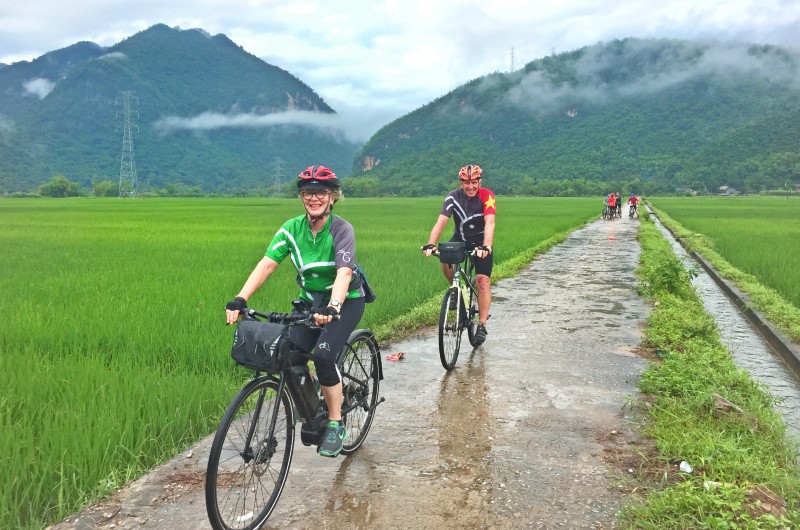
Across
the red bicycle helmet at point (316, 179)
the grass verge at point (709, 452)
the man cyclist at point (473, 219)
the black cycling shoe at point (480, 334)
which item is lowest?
the grass verge at point (709, 452)

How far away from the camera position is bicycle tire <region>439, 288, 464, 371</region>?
5133 mm

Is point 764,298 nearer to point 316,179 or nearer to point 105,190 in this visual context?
point 316,179

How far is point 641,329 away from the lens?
22.8ft

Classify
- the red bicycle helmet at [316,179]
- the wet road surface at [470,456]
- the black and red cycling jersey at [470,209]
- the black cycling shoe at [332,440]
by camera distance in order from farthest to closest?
the black and red cycling jersey at [470,209], the black cycling shoe at [332,440], the red bicycle helmet at [316,179], the wet road surface at [470,456]

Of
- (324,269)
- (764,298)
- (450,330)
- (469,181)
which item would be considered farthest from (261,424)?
(764,298)

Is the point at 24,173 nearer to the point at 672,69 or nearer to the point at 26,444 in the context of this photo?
the point at 26,444

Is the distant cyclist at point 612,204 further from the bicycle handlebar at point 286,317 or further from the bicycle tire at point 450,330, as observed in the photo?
the bicycle handlebar at point 286,317

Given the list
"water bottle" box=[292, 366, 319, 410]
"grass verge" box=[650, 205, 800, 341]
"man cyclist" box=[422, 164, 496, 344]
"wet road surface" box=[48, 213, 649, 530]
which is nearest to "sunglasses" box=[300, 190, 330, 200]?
"water bottle" box=[292, 366, 319, 410]

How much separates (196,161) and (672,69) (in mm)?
155503

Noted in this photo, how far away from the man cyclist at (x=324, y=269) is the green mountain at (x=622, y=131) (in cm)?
10863

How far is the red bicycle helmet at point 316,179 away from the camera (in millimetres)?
2893

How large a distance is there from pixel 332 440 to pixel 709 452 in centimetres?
228

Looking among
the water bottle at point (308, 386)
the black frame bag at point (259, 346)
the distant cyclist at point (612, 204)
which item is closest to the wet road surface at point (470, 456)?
the water bottle at point (308, 386)

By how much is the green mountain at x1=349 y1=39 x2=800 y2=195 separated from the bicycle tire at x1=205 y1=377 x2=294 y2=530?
10909 cm
